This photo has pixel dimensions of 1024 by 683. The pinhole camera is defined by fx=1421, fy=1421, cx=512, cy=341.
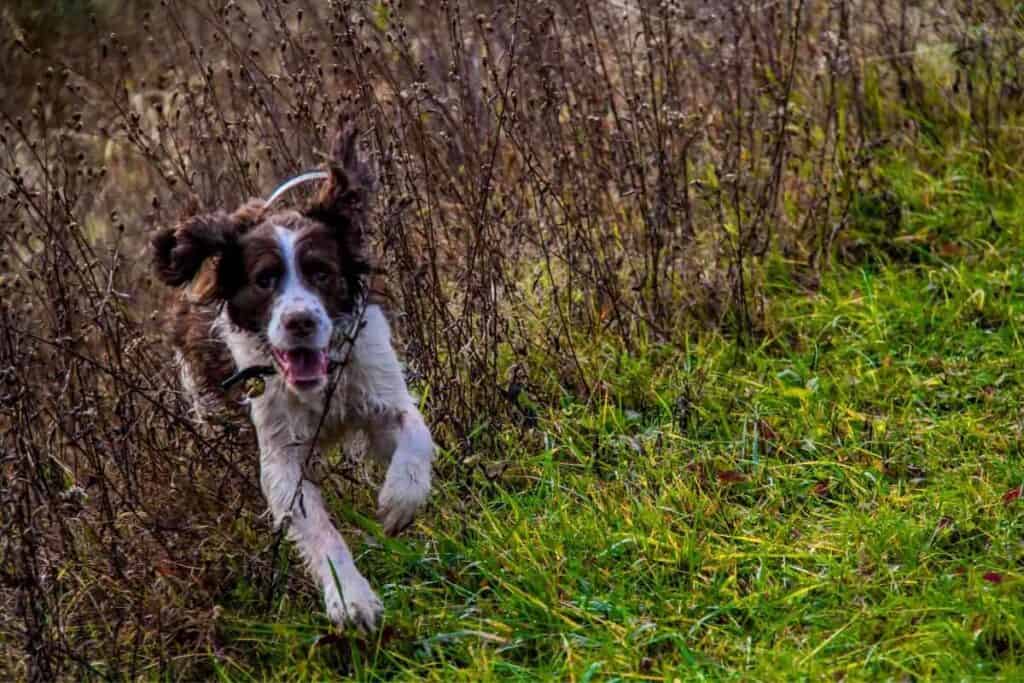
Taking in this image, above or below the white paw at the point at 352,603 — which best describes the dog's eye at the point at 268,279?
above

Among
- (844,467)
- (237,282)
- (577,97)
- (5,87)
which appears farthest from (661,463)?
(5,87)

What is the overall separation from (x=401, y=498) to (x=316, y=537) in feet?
0.85

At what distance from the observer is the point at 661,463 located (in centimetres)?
439

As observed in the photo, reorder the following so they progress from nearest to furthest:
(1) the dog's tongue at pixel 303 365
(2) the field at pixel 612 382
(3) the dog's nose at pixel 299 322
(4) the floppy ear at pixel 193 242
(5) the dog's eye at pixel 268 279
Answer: (2) the field at pixel 612 382 < (3) the dog's nose at pixel 299 322 < (1) the dog's tongue at pixel 303 365 < (5) the dog's eye at pixel 268 279 < (4) the floppy ear at pixel 193 242

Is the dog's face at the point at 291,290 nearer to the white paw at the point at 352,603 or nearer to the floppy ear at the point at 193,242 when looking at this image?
the floppy ear at the point at 193,242

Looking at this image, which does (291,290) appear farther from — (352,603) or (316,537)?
(352,603)

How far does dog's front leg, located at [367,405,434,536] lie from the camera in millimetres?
3965

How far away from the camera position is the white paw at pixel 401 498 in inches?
156

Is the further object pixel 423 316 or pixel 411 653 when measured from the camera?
pixel 423 316

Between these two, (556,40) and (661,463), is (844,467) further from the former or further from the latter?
(556,40)

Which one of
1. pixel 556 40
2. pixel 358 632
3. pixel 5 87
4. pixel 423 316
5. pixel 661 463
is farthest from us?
pixel 5 87

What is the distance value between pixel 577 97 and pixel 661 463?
1.80m

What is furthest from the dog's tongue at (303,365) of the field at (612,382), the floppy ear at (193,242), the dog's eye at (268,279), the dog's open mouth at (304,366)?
the floppy ear at (193,242)

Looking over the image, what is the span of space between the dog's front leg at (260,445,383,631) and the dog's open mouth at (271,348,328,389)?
0.27 metres
